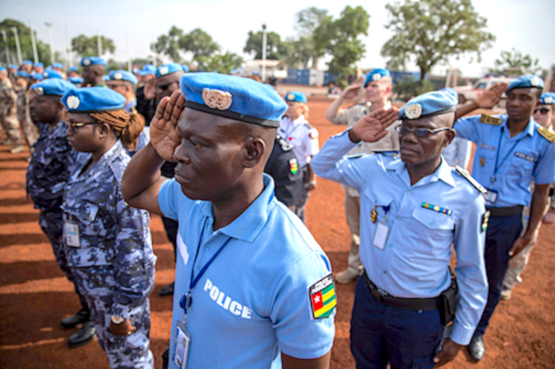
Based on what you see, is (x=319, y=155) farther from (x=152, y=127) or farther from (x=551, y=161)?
(x=551, y=161)

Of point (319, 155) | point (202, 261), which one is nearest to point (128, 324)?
point (202, 261)

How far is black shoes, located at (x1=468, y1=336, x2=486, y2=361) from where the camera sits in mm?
3455

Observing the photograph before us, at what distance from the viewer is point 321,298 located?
121 cm

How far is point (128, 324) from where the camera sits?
2.43 meters

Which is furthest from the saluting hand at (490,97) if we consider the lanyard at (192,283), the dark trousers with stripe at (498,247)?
the lanyard at (192,283)

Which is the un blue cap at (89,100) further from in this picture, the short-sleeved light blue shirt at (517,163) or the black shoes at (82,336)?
the short-sleeved light blue shirt at (517,163)

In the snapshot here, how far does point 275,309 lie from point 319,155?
5.05ft

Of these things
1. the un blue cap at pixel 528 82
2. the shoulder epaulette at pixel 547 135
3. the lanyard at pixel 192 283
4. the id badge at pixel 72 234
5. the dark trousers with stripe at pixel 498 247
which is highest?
the un blue cap at pixel 528 82

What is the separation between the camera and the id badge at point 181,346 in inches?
56.6

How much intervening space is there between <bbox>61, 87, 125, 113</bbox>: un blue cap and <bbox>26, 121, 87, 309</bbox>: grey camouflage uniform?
4.61 ft

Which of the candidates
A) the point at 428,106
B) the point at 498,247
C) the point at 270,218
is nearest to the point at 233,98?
the point at 270,218

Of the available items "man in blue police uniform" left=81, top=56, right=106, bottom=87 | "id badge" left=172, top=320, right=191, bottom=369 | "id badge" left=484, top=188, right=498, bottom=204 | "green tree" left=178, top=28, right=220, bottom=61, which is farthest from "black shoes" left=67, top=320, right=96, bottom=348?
"green tree" left=178, top=28, right=220, bottom=61

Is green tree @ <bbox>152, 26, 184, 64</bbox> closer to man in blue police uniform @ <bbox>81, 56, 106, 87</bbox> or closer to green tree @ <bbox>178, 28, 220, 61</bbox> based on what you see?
green tree @ <bbox>178, 28, 220, 61</bbox>

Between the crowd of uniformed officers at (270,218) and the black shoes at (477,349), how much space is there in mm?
20
